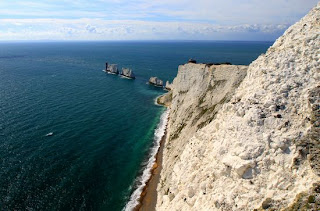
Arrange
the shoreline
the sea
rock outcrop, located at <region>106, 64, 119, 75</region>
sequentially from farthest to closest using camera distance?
rock outcrop, located at <region>106, 64, 119, 75</region> → the sea → the shoreline

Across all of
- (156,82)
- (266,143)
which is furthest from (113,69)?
(266,143)

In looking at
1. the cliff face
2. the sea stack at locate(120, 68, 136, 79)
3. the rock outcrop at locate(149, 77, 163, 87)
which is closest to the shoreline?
the cliff face

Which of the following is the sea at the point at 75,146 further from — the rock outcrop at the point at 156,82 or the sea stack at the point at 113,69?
the sea stack at the point at 113,69

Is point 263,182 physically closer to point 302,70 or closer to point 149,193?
point 302,70

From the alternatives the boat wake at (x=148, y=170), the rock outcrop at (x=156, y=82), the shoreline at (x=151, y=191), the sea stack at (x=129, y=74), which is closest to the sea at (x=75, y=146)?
the boat wake at (x=148, y=170)

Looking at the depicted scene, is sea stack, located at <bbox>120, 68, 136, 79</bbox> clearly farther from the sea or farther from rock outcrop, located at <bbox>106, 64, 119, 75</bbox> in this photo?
the sea

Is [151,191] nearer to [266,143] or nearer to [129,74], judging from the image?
[266,143]

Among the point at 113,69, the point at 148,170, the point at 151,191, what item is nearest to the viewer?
the point at 151,191
